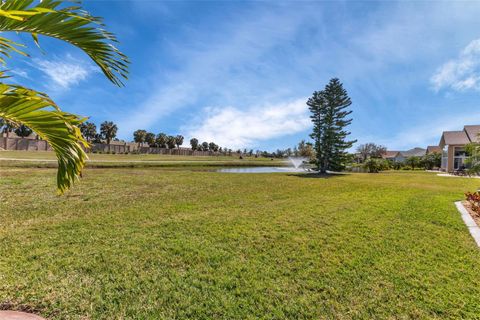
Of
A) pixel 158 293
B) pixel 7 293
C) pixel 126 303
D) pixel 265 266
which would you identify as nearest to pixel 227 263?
pixel 265 266

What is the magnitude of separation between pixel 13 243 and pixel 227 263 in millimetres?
3482

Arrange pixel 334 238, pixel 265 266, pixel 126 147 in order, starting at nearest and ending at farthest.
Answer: pixel 265 266, pixel 334 238, pixel 126 147

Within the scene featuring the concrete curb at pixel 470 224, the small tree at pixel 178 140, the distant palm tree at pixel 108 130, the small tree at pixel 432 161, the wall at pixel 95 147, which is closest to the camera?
the concrete curb at pixel 470 224

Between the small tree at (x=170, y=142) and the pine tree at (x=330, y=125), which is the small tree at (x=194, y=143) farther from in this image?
the pine tree at (x=330, y=125)

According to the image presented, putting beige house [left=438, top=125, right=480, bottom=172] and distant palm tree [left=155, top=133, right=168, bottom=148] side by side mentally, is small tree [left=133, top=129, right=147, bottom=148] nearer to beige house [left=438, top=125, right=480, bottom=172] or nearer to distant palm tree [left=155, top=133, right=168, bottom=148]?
distant palm tree [left=155, top=133, right=168, bottom=148]

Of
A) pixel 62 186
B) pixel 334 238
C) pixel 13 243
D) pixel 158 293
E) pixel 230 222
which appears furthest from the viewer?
pixel 230 222


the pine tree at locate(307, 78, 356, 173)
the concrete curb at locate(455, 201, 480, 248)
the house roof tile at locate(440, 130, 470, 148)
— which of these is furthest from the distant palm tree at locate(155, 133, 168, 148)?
the concrete curb at locate(455, 201, 480, 248)

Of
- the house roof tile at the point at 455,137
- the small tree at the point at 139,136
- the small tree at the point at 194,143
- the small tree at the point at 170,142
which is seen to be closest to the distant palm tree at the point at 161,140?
the small tree at the point at 170,142

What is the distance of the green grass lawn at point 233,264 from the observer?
2391 millimetres

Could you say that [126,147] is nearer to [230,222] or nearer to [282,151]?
[282,151]

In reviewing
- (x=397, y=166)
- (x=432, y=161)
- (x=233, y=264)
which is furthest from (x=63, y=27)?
(x=432, y=161)

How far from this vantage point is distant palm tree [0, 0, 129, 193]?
70.6 inches

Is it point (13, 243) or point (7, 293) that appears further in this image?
point (13, 243)

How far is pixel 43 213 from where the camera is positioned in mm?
5480
